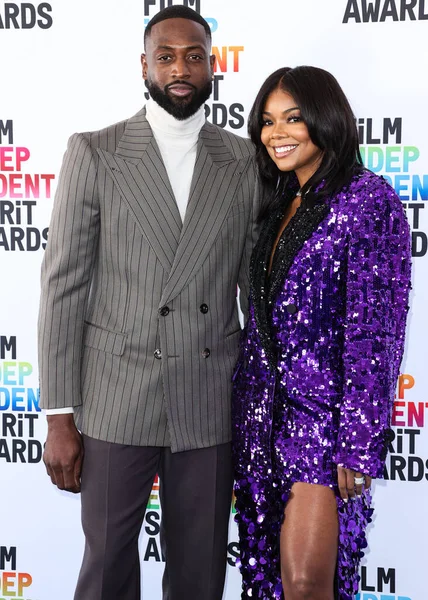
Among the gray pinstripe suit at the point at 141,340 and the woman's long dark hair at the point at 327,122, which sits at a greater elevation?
the woman's long dark hair at the point at 327,122

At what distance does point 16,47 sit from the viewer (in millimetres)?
2711

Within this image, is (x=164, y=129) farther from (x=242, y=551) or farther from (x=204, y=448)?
(x=242, y=551)

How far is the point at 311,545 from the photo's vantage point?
5.83ft

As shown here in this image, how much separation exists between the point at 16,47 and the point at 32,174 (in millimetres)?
431

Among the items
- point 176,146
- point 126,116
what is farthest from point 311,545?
point 126,116

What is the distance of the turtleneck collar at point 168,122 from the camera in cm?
200

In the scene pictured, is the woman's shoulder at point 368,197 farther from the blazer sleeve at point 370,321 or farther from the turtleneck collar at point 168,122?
the turtleneck collar at point 168,122

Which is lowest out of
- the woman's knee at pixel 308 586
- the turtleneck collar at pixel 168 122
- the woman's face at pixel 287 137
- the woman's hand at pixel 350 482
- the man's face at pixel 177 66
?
the woman's knee at pixel 308 586

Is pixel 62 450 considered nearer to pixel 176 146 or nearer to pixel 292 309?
pixel 292 309

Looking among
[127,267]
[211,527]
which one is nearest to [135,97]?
[127,267]

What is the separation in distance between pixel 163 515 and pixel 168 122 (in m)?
1.01

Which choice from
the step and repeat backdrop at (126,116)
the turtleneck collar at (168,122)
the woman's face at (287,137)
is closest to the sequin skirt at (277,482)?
the woman's face at (287,137)

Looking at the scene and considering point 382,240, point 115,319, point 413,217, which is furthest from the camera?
point 413,217

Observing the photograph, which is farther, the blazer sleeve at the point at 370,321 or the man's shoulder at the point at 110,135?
the man's shoulder at the point at 110,135
